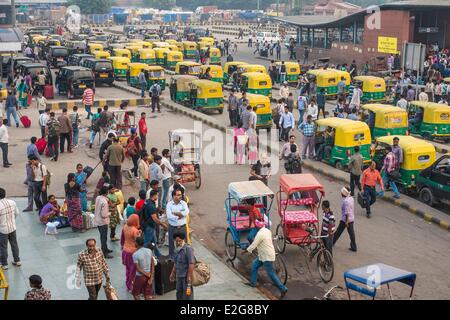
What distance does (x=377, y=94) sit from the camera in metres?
32.4

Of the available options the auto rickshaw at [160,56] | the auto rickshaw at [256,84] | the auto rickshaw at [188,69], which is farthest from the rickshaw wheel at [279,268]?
the auto rickshaw at [160,56]

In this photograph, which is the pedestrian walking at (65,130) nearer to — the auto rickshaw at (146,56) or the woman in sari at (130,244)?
the woman in sari at (130,244)

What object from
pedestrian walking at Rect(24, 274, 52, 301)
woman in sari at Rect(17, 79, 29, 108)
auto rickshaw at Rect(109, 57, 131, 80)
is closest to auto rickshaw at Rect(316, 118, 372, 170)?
pedestrian walking at Rect(24, 274, 52, 301)

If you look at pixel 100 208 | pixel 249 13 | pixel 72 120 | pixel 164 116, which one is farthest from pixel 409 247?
pixel 249 13

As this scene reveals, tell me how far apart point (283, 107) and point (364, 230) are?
9.43 m

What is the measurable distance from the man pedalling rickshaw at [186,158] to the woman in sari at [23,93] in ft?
47.1

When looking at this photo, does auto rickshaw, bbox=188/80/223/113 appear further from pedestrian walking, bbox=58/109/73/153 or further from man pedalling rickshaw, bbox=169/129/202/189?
man pedalling rickshaw, bbox=169/129/202/189

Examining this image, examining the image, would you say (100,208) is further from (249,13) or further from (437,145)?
(249,13)

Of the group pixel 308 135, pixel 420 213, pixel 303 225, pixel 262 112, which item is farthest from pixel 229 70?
pixel 303 225

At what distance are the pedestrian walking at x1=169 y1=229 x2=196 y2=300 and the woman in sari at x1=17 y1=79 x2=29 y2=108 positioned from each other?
73.5 feet

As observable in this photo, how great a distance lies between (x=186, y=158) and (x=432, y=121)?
34.8 ft

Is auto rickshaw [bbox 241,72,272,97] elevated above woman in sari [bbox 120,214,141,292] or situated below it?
above

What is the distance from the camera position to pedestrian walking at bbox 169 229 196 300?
10422mm

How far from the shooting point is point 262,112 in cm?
2648
